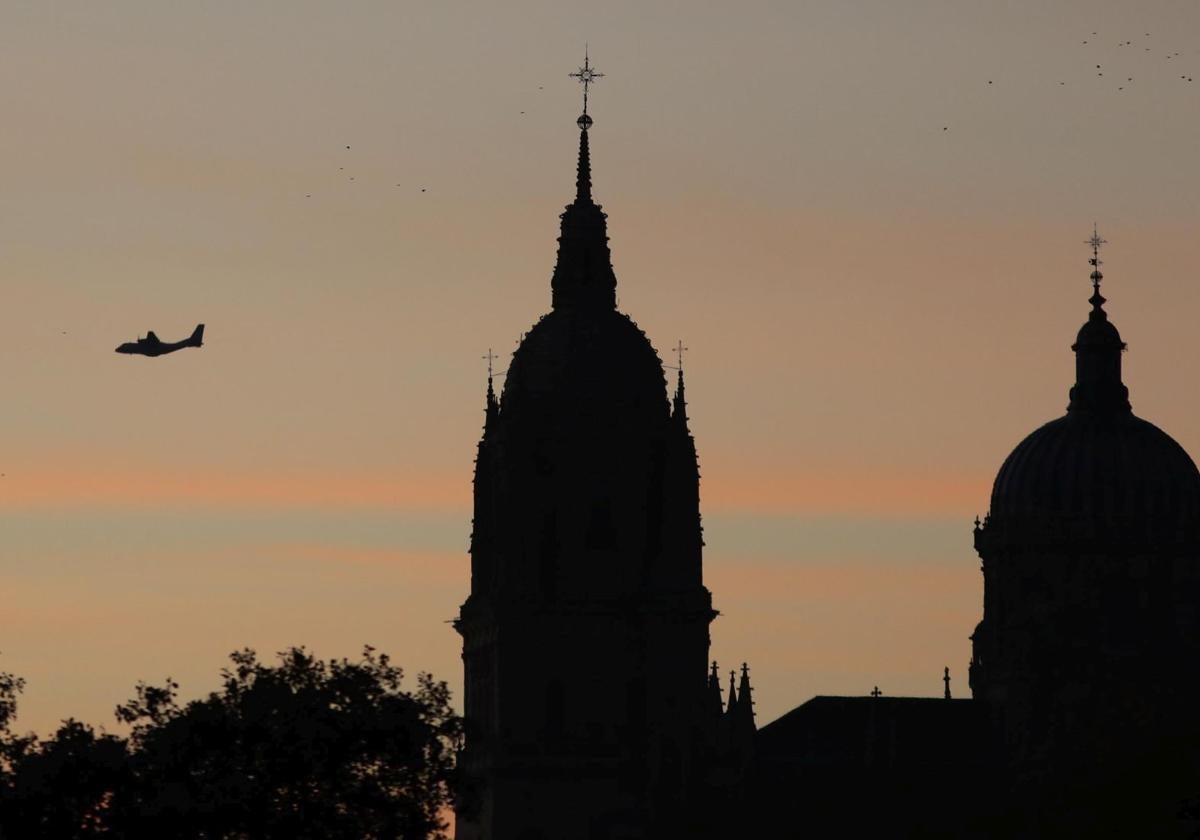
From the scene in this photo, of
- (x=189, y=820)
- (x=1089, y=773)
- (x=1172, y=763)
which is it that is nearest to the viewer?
(x=189, y=820)

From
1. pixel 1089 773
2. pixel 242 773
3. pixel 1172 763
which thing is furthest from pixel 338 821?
pixel 1089 773

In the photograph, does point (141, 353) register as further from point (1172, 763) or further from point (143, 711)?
point (1172, 763)

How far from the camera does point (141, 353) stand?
514 feet

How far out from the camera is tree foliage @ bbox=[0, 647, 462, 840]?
14950 cm

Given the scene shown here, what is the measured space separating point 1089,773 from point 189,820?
44078mm

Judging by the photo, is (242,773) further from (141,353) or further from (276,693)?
(141,353)

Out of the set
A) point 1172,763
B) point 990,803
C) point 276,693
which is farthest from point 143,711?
point 990,803

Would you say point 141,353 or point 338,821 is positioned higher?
point 141,353

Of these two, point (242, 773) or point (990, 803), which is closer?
point (242, 773)

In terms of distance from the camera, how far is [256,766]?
151 m

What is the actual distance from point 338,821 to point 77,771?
6.82 meters

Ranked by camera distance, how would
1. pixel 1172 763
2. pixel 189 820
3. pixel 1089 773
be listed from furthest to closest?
pixel 1089 773 < pixel 1172 763 < pixel 189 820

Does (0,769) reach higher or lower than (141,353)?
lower

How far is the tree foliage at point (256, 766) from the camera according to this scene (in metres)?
150
